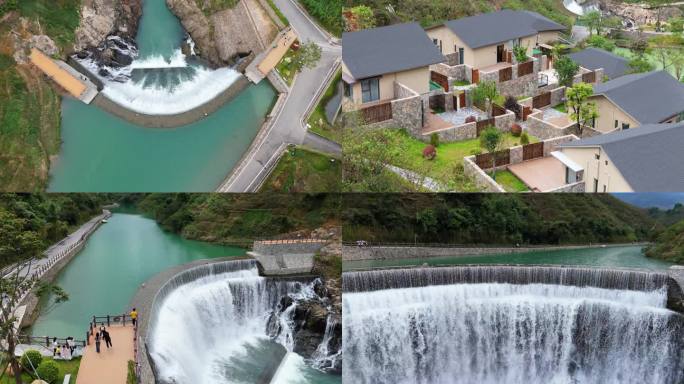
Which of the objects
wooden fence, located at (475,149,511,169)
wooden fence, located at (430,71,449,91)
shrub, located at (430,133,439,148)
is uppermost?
wooden fence, located at (430,71,449,91)

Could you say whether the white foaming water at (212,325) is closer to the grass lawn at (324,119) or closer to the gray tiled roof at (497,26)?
the grass lawn at (324,119)

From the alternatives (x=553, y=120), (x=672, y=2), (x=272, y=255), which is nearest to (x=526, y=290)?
(x=553, y=120)

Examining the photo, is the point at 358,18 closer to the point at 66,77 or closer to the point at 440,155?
the point at 440,155

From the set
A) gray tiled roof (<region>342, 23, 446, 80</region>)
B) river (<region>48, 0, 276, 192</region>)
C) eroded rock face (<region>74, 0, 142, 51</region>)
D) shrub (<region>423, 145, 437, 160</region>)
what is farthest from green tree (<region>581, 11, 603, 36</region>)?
eroded rock face (<region>74, 0, 142, 51</region>)

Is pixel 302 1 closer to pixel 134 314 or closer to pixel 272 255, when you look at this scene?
pixel 272 255

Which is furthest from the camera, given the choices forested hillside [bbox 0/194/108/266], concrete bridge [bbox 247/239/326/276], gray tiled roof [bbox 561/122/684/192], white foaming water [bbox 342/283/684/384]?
white foaming water [bbox 342/283/684/384]

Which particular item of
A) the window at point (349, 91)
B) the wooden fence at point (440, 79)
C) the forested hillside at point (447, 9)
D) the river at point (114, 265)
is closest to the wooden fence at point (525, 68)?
the forested hillside at point (447, 9)

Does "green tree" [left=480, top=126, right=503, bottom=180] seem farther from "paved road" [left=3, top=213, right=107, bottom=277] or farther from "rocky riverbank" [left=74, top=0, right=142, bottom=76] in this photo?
"paved road" [left=3, top=213, right=107, bottom=277]
